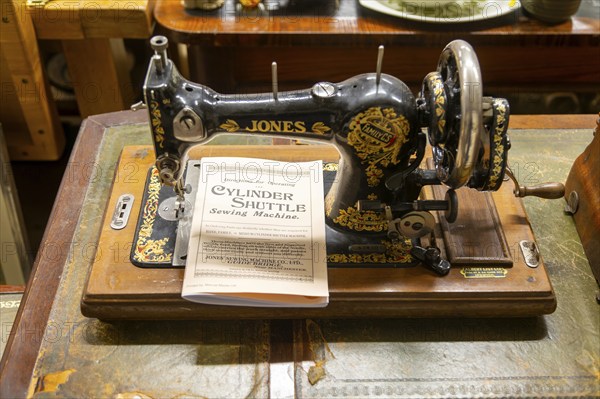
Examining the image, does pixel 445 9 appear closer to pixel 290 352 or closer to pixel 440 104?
pixel 440 104

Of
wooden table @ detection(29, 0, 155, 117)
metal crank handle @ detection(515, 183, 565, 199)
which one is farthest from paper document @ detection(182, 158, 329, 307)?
wooden table @ detection(29, 0, 155, 117)

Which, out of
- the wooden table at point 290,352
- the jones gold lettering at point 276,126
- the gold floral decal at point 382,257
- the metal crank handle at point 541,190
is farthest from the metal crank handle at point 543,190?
the jones gold lettering at point 276,126

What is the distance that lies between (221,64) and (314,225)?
0.84 metres

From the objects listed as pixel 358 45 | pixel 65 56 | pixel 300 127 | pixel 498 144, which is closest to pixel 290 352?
pixel 300 127

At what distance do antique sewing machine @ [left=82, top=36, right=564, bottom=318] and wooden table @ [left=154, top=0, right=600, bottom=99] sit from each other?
2.13 ft

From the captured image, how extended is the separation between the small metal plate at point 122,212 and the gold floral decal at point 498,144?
25.9 inches

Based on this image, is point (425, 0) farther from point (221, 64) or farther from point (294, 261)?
point (294, 261)

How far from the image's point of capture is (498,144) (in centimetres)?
103

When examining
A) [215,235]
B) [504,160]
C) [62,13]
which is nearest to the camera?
[504,160]

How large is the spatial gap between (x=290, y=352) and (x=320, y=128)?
38cm

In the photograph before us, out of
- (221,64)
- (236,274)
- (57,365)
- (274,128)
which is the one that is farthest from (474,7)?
(57,365)

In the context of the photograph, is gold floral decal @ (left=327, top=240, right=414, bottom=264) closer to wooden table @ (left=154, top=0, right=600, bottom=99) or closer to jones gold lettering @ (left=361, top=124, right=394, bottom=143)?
jones gold lettering @ (left=361, top=124, right=394, bottom=143)

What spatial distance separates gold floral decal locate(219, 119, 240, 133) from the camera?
1.06 m

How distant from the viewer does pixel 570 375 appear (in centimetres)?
108
